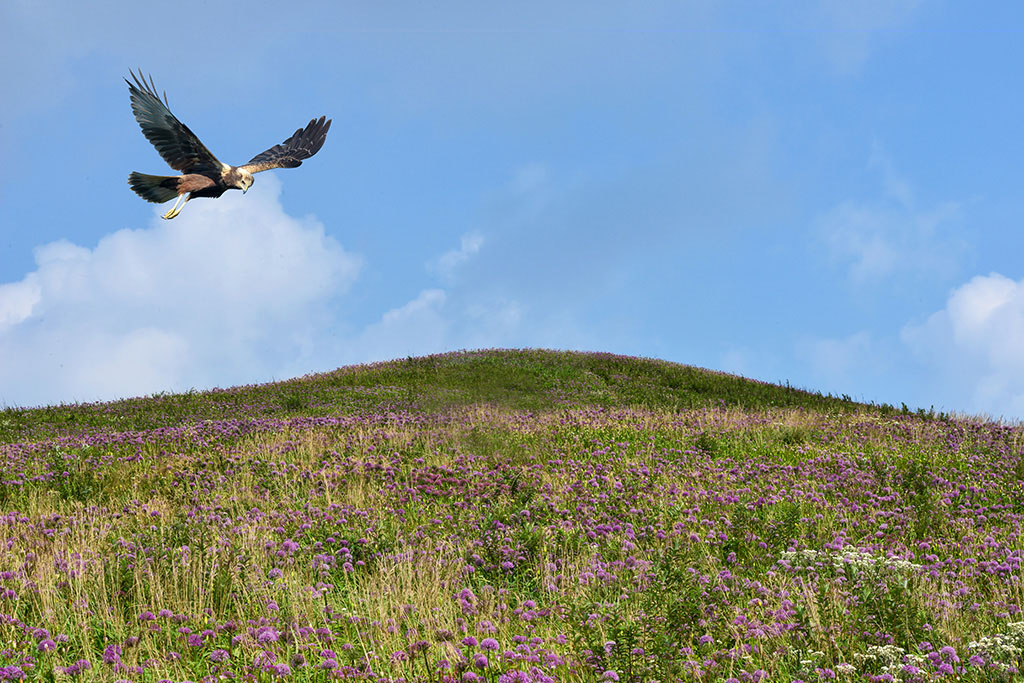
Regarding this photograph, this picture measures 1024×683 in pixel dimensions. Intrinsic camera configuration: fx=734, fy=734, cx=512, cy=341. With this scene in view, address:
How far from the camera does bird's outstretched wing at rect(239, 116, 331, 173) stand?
11805 millimetres

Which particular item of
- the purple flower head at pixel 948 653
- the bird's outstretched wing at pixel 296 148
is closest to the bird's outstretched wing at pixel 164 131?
the bird's outstretched wing at pixel 296 148

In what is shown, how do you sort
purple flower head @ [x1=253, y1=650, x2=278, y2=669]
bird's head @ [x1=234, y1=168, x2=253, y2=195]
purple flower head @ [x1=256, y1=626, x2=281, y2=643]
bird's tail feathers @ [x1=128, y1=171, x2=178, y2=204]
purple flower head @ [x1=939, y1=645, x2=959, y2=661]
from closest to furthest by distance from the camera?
purple flower head @ [x1=939, y1=645, x2=959, y2=661], purple flower head @ [x1=253, y1=650, x2=278, y2=669], purple flower head @ [x1=256, y1=626, x2=281, y2=643], bird's tail feathers @ [x1=128, y1=171, x2=178, y2=204], bird's head @ [x1=234, y1=168, x2=253, y2=195]

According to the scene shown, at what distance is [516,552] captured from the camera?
18.9ft

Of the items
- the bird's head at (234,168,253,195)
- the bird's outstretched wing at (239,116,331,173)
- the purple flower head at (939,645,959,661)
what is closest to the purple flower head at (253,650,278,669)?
the purple flower head at (939,645,959,661)

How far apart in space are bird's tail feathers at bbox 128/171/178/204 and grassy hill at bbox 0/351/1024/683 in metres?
3.42

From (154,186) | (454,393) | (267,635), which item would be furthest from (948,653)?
(454,393)

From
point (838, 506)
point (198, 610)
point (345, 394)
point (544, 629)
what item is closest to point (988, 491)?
point (838, 506)

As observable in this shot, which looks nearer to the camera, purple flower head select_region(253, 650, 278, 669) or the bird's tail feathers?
purple flower head select_region(253, 650, 278, 669)

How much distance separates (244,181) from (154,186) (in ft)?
4.36

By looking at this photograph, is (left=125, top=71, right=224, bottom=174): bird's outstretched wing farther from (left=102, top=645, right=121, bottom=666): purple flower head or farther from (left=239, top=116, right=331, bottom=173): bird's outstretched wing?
(left=102, top=645, right=121, bottom=666): purple flower head

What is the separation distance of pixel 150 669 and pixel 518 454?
6.01 meters

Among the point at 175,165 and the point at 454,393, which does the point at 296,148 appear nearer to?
the point at 175,165

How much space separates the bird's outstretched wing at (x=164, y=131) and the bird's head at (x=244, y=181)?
0.56m

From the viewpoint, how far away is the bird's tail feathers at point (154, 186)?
30.6ft
